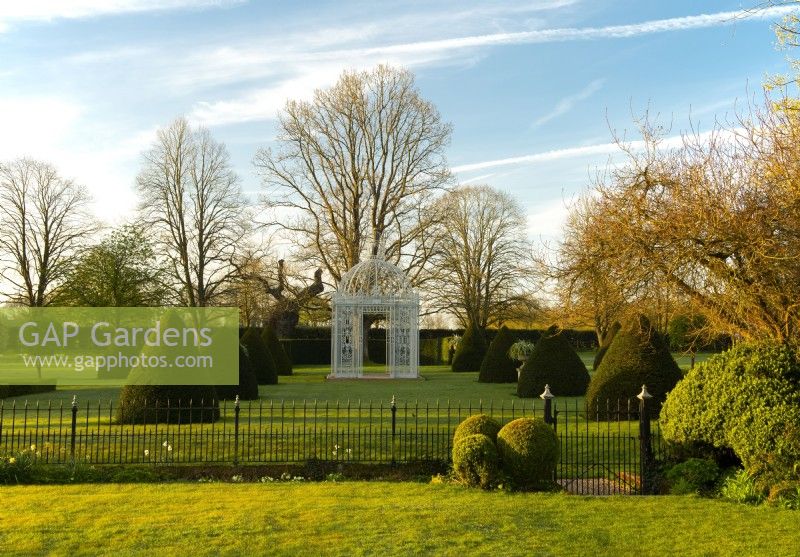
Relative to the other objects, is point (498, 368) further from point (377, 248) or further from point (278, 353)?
point (278, 353)

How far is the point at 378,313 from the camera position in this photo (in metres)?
29.1

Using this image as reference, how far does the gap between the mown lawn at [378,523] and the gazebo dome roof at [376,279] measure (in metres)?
20.3

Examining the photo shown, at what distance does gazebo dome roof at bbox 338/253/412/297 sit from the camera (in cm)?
2911

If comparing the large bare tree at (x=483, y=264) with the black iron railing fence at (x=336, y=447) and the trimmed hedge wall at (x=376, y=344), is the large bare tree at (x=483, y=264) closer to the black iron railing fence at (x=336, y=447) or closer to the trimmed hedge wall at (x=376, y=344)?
the trimmed hedge wall at (x=376, y=344)

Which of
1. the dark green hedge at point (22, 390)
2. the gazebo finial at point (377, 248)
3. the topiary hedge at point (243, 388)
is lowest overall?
the dark green hedge at point (22, 390)

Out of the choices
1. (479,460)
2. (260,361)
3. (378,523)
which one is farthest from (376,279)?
(378,523)

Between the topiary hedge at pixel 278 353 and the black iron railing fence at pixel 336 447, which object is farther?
the topiary hedge at pixel 278 353

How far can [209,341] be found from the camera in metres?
24.8

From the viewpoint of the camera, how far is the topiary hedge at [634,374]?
14.6m

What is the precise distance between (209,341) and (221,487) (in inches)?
641

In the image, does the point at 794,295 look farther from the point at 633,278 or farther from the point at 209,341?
Answer: the point at 209,341

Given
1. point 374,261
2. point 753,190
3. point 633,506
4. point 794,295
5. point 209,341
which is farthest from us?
point 374,261

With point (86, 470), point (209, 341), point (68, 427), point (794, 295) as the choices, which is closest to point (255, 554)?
point (86, 470)

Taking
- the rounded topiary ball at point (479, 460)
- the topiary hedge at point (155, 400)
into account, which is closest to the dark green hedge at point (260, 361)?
the topiary hedge at point (155, 400)
